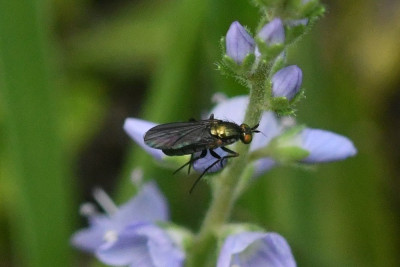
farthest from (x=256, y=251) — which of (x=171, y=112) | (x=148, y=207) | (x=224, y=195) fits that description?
(x=171, y=112)

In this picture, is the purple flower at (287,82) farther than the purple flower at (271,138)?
No

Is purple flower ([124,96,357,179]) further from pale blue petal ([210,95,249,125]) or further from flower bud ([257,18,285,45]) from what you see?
flower bud ([257,18,285,45])

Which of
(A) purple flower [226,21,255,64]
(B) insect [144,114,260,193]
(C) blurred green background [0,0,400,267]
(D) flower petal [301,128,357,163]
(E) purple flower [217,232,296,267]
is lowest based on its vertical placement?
(E) purple flower [217,232,296,267]

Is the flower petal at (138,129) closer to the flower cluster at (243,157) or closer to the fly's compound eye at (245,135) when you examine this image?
the flower cluster at (243,157)

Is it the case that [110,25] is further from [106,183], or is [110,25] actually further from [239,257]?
[239,257]

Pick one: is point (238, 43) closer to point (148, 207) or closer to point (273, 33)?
point (273, 33)

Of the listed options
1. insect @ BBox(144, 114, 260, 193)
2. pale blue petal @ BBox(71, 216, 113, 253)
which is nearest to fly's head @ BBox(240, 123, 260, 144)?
insect @ BBox(144, 114, 260, 193)

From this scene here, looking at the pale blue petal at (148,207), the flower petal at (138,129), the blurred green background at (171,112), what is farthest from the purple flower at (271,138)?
the blurred green background at (171,112)
